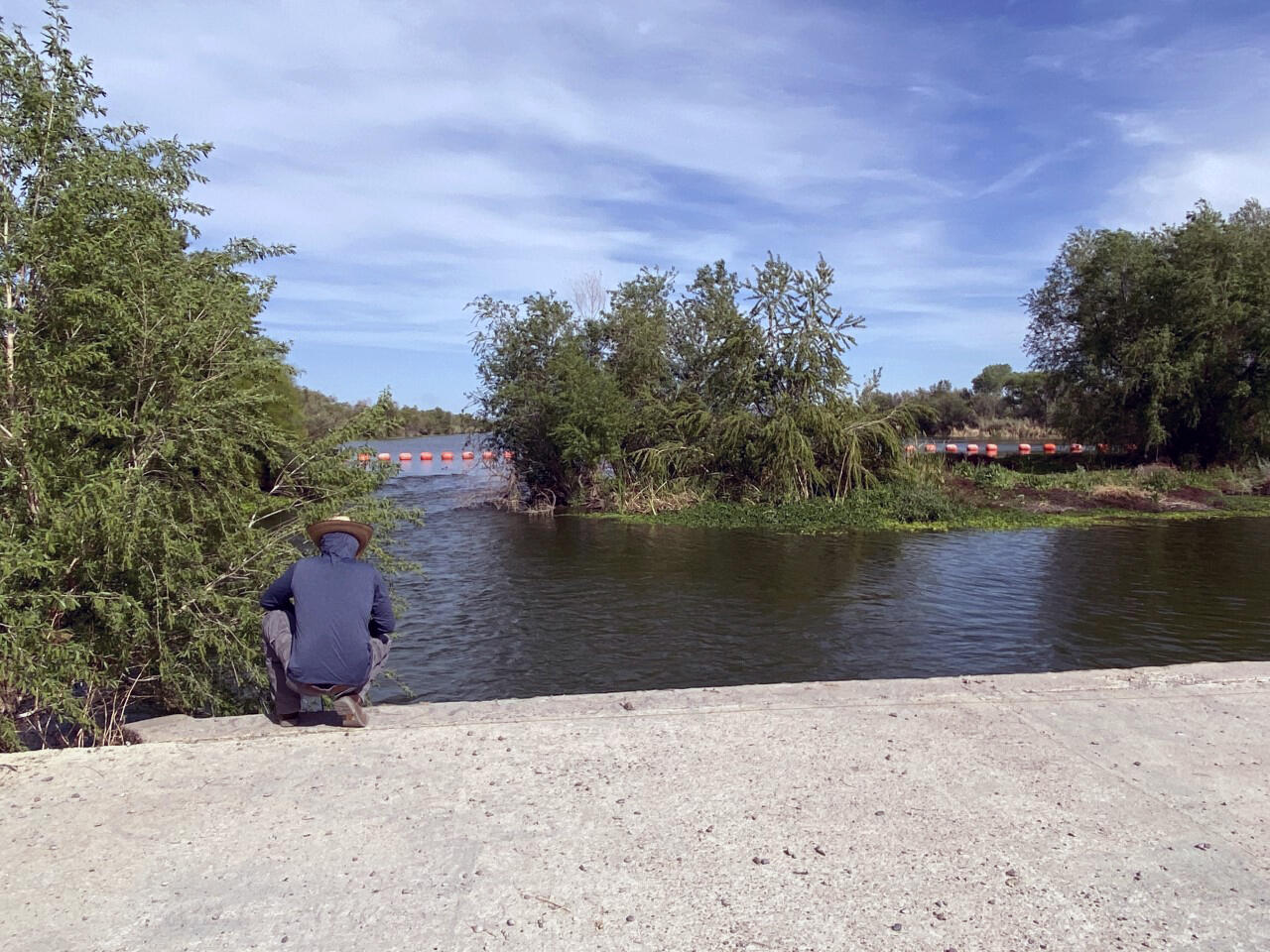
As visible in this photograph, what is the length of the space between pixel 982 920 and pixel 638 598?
372 inches

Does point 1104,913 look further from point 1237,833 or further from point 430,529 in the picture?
point 430,529

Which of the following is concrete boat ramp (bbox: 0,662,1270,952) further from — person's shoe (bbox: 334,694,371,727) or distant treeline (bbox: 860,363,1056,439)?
distant treeline (bbox: 860,363,1056,439)

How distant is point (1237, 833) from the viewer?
3.81 m

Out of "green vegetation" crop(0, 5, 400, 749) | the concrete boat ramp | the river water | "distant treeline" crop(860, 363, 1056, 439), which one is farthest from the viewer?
"distant treeline" crop(860, 363, 1056, 439)

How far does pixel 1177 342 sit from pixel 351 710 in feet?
90.1

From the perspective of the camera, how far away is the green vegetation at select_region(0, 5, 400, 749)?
198 inches

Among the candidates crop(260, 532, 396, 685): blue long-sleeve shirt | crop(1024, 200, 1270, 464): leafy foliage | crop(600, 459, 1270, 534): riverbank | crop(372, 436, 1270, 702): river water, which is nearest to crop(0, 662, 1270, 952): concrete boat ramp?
crop(260, 532, 396, 685): blue long-sleeve shirt

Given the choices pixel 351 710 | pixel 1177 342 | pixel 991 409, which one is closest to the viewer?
pixel 351 710

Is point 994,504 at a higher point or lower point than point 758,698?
lower

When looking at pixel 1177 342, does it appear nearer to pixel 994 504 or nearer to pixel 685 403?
pixel 994 504

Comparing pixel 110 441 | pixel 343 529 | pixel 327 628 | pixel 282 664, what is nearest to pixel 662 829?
pixel 327 628

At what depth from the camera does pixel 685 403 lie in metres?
23.0

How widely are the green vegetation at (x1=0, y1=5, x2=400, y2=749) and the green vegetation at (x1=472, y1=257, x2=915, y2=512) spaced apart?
52.3ft

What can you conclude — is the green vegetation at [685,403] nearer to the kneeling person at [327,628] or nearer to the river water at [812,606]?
the river water at [812,606]
